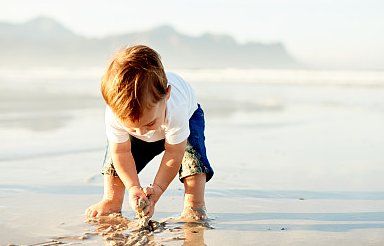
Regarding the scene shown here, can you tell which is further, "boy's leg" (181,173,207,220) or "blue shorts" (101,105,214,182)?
"blue shorts" (101,105,214,182)

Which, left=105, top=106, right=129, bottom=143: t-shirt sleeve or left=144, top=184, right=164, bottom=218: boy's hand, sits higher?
left=105, top=106, right=129, bottom=143: t-shirt sleeve

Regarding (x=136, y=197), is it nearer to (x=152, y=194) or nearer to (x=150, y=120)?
(x=152, y=194)

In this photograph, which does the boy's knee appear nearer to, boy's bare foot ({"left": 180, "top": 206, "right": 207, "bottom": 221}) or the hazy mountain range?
boy's bare foot ({"left": 180, "top": 206, "right": 207, "bottom": 221})

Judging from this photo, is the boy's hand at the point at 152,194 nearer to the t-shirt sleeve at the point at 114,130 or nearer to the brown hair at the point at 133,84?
the t-shirt sleeve at the point at 114,130

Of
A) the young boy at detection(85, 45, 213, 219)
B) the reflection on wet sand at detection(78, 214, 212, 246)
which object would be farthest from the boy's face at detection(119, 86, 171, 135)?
the reflection on wet sand at detection(78, 214, 212, 246)

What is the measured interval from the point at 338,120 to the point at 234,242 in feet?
13.6

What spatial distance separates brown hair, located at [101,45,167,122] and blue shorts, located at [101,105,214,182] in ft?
1.94

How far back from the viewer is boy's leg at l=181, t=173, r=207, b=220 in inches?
93.7

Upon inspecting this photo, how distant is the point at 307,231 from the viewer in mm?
2207

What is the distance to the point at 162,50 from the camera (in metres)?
40.6

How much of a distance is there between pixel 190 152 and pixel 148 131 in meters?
0.44

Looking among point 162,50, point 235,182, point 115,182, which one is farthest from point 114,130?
point 162,50

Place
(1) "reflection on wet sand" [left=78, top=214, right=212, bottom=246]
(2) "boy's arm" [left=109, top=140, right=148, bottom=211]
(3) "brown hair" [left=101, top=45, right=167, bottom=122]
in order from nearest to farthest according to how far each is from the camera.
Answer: (3) "brown hair" [left=101, top=45, right=167, bottom=122] → (1) "reflection on wet sand" [left=78, top=214, right=212, bottom=246] → (2) "boy's arm" [left=109, top=140, right=148, bottom=211]

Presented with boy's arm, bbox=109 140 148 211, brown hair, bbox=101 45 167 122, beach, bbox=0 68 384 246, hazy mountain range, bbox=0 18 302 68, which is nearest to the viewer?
→ brown hair, bbox=101 45 167 122
